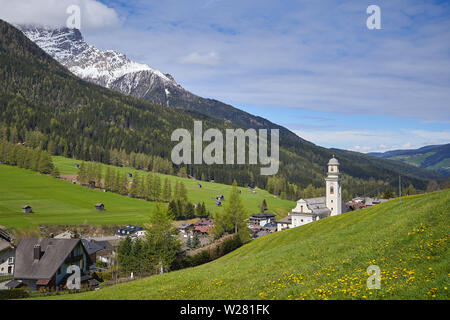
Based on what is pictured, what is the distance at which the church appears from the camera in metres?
104

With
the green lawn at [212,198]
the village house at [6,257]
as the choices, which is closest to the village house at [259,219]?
the green lawn at [212,198]

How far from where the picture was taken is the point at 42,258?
55.4 metres

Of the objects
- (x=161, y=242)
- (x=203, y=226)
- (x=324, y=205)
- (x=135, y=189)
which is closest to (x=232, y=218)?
(x=161, y=242)

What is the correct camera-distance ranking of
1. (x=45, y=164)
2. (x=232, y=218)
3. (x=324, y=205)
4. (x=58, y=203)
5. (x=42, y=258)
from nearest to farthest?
1. (x=42, y=258)
2. (x=232, y=218)
3. (x=324, y=205)
4. (x=58, y=203)
5. (x=45, y=164)

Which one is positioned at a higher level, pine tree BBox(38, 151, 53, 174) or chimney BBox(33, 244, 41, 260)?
pine tree BBox(38, 151, 53, 174)

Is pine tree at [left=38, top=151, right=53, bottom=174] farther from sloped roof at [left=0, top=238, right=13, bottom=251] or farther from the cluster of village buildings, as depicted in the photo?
sloped roof at [left=0, top=238, right=13, bottom=251]

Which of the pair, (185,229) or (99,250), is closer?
(99,250)

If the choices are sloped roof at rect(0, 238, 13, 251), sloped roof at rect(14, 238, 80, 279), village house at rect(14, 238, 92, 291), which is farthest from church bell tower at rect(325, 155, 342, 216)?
sloped roof at rect(0, 238, 13, 251)

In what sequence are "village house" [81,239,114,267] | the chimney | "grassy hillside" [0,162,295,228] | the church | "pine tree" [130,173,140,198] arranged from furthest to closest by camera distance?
"pine tree" [130,173,140,198] → "grassy hillside" [0,162,295,228] → the church → "village house" [81,239,114,267] → the chimney

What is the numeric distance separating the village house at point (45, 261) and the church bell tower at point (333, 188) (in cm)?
7475

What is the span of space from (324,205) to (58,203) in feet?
309

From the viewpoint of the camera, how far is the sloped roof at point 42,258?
5347 centimetres

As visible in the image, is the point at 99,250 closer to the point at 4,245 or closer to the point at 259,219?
the point at 4,245
